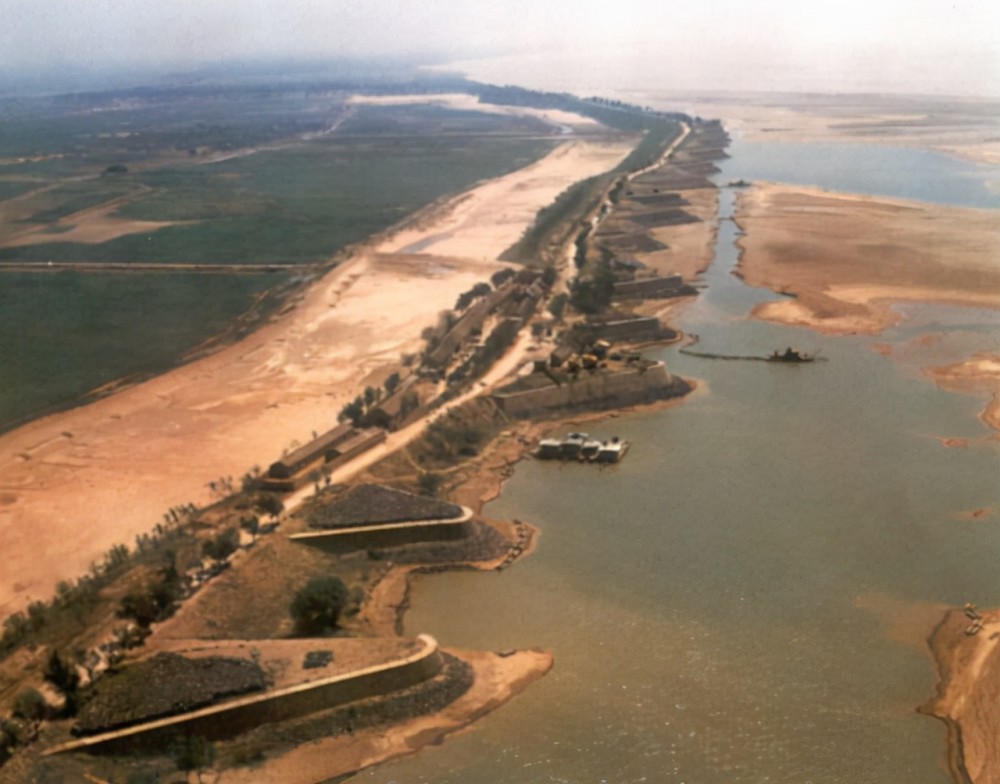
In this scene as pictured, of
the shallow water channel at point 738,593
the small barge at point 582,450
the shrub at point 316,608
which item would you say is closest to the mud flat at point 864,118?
the shallow water channel at point 738,593

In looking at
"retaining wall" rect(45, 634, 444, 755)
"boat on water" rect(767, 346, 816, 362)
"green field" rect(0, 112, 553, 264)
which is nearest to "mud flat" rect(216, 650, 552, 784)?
"retaining wall" rect(45, 634, 444, 755)

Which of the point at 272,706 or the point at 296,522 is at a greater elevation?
the point at 296,522

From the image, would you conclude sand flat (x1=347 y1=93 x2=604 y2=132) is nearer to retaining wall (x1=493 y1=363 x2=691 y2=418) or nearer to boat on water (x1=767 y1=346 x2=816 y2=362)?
boat on water (x1=767 y1=346 x2=816 y2=362)

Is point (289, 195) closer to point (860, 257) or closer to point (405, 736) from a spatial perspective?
point (860, 257)

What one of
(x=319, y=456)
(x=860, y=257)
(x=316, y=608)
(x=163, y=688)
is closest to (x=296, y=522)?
(x=316, y=608)

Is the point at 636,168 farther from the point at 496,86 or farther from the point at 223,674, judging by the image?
the point at 496,86

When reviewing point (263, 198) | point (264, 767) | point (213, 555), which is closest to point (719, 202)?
point (263, 198)

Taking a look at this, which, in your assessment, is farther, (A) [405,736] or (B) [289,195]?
(B) [289,195]
